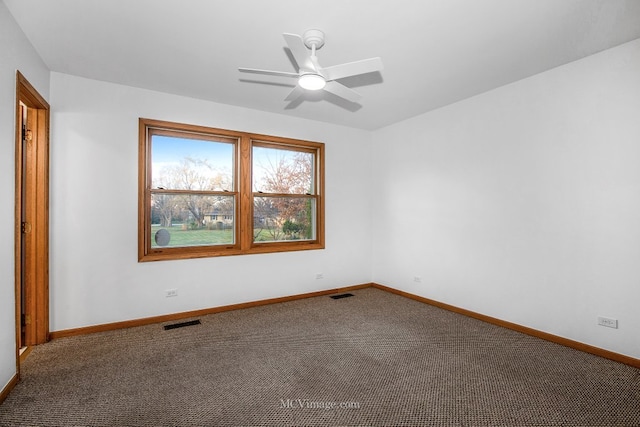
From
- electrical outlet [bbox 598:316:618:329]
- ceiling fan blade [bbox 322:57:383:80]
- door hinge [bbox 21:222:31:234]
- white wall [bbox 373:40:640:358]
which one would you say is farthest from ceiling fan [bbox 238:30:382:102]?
electrical outlet [bbox 598:316:618:329]

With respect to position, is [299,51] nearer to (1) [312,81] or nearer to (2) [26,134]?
(1) [312,81]

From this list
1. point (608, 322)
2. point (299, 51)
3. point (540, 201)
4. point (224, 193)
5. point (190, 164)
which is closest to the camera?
point (299, 51)

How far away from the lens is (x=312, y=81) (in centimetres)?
242

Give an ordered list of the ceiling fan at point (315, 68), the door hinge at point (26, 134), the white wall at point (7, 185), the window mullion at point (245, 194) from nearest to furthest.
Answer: the white wall at point (7, 185) < the ceiling fan at point (315, 68) < the door hinge at point (26, 134) < the window mullion at point (245, 194)

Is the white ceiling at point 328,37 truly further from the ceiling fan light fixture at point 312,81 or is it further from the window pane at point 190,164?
the window pane at point 190,164

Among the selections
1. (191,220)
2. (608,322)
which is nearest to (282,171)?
(191,220)

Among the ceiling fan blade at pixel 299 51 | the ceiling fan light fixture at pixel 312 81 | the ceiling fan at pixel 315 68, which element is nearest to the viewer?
the ceiling fan blade at pixel 299 51

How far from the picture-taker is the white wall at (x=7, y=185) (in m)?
2.14

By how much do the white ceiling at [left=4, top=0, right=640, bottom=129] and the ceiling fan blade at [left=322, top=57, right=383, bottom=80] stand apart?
337 mm

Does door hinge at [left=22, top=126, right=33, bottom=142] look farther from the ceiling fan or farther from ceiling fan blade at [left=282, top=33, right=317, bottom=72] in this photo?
ceiling fan blade at [left=282, top=33, right=317, bottom=72]

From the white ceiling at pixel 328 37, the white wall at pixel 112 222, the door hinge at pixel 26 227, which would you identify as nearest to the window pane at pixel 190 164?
the white wall at pixel 112 222

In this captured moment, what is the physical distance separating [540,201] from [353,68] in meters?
2.42

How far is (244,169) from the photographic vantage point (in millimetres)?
4305

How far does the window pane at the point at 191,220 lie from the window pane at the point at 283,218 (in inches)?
15.5
